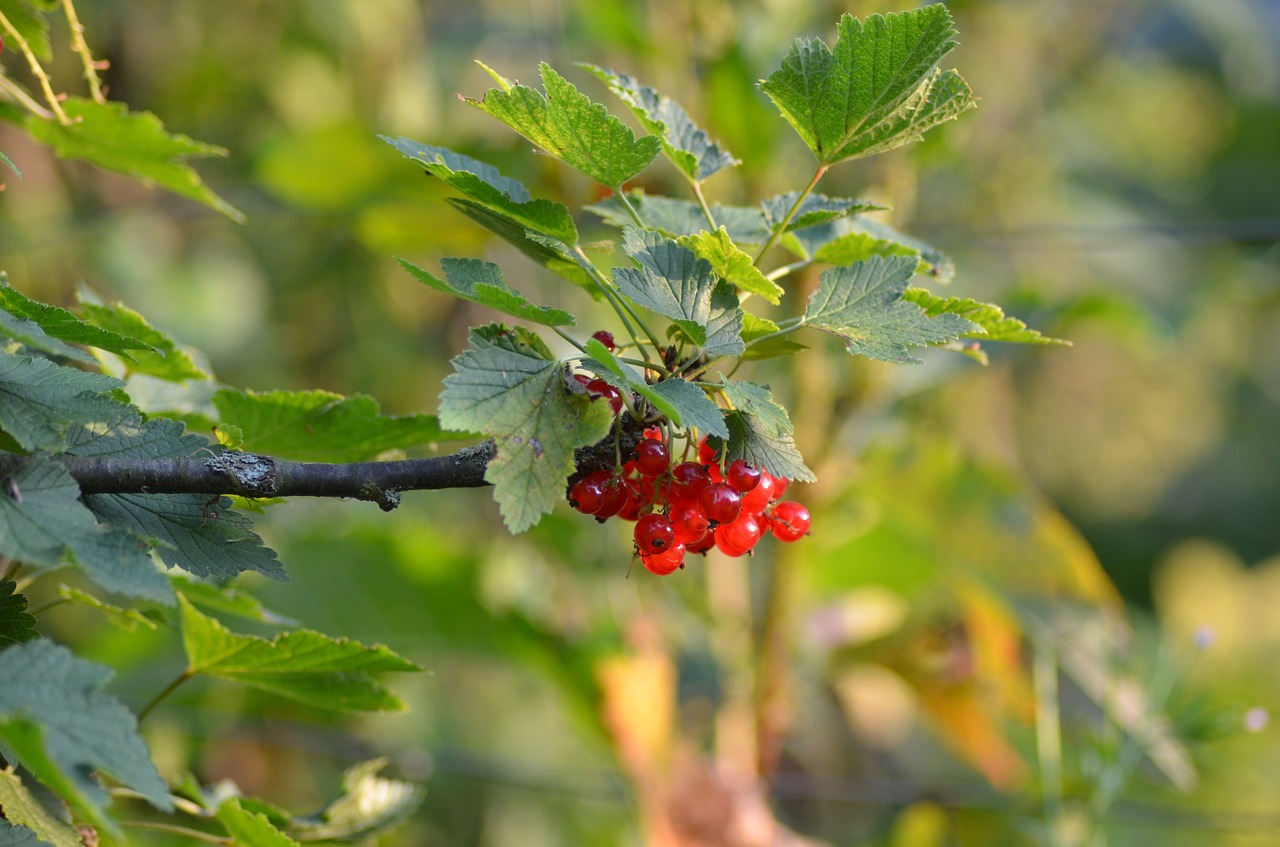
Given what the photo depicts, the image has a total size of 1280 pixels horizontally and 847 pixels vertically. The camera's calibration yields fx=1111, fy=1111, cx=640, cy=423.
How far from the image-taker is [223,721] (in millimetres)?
1831

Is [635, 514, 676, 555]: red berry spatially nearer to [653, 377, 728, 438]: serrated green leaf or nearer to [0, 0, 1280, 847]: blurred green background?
[653, 377, 728, 438]: serrated green leaf

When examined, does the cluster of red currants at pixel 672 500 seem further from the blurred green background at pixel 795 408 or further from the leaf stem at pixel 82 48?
the blurred green background at pixel 795 408

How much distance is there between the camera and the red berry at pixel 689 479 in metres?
0.53

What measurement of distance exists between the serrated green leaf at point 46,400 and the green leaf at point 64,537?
0.02 m

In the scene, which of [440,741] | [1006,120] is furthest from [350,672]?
[1006,120]

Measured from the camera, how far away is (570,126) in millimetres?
509

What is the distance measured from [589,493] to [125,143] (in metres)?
0.42

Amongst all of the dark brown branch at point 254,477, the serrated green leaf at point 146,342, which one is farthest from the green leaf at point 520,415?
the serrated green leaf at point 146,342

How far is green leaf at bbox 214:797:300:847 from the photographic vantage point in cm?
52

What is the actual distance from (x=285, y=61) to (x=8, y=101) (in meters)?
1.73

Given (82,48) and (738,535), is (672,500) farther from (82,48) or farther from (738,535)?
(82,48)

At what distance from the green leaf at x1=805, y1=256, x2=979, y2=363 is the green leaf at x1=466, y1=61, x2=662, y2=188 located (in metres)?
0.11

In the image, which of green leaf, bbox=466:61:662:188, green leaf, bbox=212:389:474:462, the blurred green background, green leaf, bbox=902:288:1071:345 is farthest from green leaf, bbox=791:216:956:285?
the blurred green background

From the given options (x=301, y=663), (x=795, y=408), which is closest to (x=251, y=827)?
(x=301, y=663)
